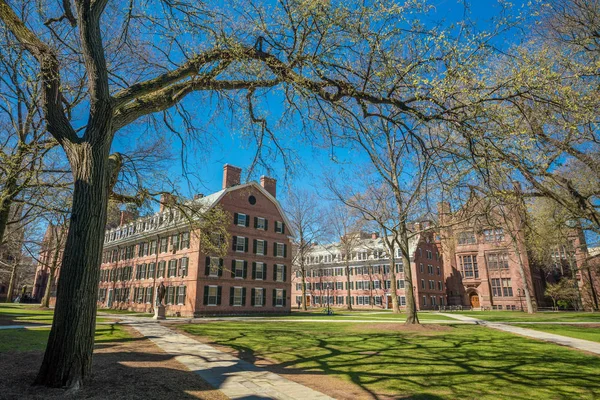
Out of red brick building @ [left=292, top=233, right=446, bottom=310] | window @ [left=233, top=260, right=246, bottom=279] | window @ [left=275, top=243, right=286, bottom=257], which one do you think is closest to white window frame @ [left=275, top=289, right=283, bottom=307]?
window @ [left=275, top=243, right=286, bottom=257]

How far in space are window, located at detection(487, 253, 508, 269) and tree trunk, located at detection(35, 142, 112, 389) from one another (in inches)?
2247

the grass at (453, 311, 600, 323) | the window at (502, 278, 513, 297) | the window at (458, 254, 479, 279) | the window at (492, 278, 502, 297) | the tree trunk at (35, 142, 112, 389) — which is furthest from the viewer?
the window at (458, 254, 479, 279)

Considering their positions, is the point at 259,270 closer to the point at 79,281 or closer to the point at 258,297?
the point at 258,297

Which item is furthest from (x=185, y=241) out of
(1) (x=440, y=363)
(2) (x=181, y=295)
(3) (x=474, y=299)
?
(3) (x=474, y=299)

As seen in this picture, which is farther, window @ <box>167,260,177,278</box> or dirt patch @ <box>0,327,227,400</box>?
window @ <box>167,260,177,278</box>

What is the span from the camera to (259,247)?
35094 millimetres

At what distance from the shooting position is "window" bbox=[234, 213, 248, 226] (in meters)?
33.6

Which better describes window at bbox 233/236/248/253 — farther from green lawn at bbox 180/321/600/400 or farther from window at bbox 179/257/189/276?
green lawn at bbox 180/321/600/400

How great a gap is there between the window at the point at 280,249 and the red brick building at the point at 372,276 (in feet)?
47.5

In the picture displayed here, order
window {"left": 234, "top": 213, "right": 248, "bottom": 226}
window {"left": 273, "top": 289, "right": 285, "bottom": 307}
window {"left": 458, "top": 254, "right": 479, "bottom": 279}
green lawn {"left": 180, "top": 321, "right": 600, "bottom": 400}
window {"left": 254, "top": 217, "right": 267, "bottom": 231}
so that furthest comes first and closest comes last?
window {"left": 458, "top": 254, "right": 479, "bottom": 279}
window {"left": 273, "top": 289, "right": 285, "bottom": 307}
window {"left": 254, "top": 217, "right": 267, "bottom": 231}
window {"left": 234, "top": 213, "right": 248, "bottom": 226}
green lawn {"left": 180, "top": 321, "right": 600, "bottom": 400}

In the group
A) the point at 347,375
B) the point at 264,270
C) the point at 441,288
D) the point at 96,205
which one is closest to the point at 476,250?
the point at 441,288

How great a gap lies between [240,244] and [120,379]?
27512 mm

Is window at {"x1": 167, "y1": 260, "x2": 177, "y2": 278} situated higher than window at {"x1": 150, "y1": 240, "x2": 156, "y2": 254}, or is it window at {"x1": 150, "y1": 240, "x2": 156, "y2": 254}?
window at {"x1": 150, "y1": 240, "x2": 156, "y2": 254}

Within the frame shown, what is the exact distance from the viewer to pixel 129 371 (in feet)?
22.7
